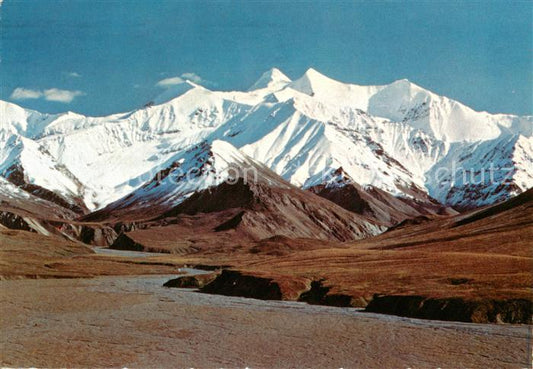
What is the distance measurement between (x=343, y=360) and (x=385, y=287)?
41.9m

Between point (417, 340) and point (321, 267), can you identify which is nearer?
point (417, 340)

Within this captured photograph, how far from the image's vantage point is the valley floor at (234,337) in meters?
50.2

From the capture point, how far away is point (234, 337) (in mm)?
60344

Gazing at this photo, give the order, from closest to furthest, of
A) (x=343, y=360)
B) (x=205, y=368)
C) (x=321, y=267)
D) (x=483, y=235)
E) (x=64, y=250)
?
(x=205, y=368) < (x=343, y=360) < (x=321, y=267) < (x=483, y=235) < (x=64, y=250)

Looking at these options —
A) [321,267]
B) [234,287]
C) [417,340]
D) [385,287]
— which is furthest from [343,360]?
[321,267]

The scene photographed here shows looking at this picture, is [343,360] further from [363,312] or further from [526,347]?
[363,312]

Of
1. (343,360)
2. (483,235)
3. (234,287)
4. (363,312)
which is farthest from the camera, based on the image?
(483,235)

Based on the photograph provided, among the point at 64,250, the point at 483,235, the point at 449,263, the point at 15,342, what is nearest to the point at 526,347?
the point at 15,342

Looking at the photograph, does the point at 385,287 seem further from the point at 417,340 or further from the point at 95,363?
the point at 95,363

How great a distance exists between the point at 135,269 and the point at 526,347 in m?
119

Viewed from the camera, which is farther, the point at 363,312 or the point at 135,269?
the point at 135,269

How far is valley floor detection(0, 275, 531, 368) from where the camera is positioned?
50188 millimetres

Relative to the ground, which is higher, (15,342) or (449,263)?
(449,263)

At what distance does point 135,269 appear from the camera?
161 metres
